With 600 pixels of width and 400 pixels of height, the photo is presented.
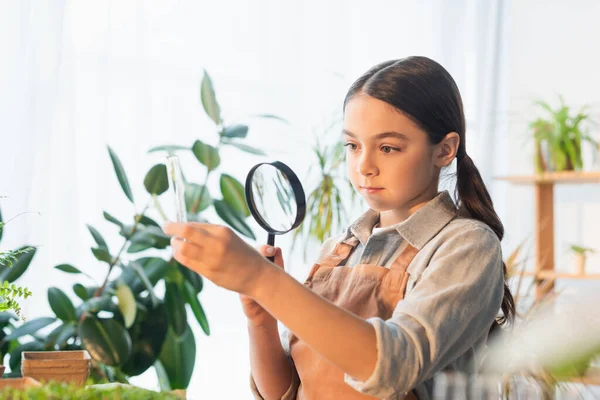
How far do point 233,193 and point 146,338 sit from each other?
23.2 inches

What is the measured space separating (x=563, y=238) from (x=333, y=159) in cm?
184

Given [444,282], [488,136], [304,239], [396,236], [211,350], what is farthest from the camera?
[488,136]

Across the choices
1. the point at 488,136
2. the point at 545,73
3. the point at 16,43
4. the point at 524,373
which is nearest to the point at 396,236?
the point at 524,373

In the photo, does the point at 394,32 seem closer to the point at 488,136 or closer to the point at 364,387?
the point at 488,136

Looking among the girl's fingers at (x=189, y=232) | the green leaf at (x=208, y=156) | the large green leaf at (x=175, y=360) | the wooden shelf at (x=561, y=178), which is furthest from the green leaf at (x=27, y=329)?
the wooden shelf at (x=561, y=178)

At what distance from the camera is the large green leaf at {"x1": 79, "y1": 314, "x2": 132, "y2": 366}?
2.36m

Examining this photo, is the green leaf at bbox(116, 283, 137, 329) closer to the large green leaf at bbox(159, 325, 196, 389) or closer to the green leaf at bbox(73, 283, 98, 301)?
the green leaf at bbox(73, 283, 98, 301)

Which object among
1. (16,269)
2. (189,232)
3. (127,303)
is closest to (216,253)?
(189,232)

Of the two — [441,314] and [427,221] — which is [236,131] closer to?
[427,221]

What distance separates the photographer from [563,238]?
473cm

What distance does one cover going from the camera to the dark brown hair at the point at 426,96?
48.0 inches

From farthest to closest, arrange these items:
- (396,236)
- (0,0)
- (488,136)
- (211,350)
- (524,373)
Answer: (488,136) < (211,350) < (0,0) < (524,373) < (396,236)

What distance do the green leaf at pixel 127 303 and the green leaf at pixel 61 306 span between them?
0.15 metres

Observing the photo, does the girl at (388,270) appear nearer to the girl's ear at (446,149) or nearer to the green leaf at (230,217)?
the girl's ear at (446,149)
